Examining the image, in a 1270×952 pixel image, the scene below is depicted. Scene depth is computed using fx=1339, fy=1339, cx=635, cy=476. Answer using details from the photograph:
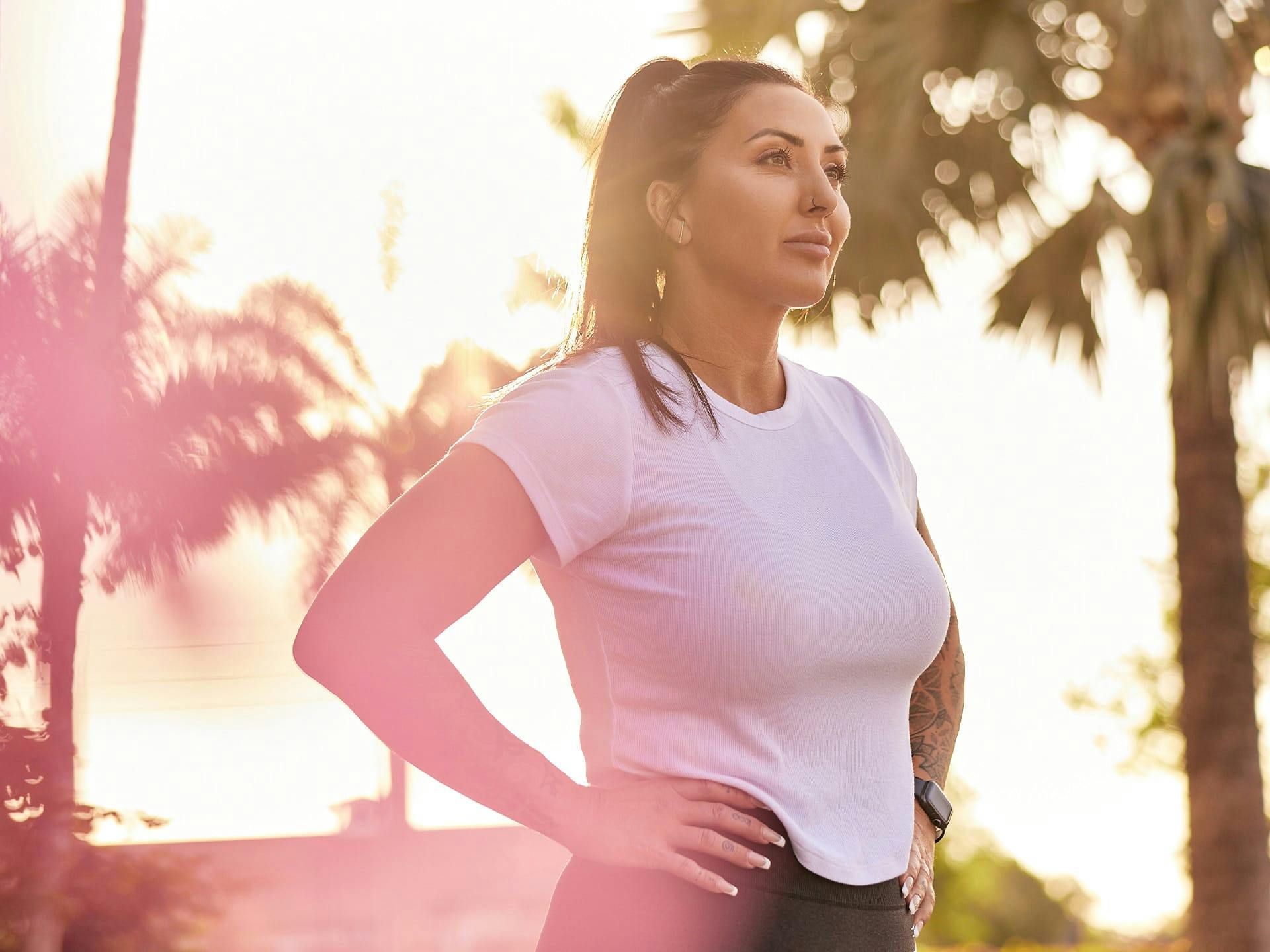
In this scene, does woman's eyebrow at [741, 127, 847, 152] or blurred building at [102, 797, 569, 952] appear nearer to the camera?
woman's eyebrow at [741, 127, 847, 152]

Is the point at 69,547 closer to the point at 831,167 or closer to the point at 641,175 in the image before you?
the point at 641,175

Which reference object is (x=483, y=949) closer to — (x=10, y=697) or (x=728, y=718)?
(x=10, y=697)

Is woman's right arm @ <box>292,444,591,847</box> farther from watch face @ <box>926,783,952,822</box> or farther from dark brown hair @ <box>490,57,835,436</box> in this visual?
watch face @ <box>926,783,952,822</box>

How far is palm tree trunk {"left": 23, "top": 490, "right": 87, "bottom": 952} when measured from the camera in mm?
3738

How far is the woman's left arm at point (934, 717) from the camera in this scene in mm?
1698

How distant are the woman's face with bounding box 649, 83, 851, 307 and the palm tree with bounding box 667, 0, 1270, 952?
5809mm

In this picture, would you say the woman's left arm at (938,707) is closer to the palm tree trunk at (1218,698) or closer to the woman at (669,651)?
the woman at (669,651)

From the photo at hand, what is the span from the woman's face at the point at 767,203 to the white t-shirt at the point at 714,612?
22 cm

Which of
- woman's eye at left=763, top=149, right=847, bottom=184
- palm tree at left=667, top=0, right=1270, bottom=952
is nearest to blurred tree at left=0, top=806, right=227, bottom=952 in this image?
woman's eye at left=763, top=149, right=847, bottom=184

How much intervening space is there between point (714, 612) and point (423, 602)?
0.97ft

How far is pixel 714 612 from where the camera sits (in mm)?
1350

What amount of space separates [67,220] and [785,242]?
3160 millimetres

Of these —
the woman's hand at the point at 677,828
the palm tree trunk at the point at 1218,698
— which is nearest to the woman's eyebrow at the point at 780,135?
the woman's hand at the point at 677,828

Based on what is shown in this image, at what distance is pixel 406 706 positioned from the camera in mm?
1371
